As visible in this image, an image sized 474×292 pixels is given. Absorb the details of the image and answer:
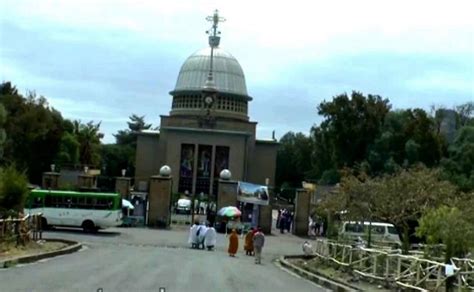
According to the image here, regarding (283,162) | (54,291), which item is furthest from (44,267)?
(283,162)

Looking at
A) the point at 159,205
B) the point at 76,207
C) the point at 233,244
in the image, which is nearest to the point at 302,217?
the point at 159,205

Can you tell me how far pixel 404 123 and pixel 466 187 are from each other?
16.2m

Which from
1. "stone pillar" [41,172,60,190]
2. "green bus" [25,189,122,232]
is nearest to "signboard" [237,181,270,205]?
"green bus" [25,189,122,232]

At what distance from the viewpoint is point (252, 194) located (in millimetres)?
54062

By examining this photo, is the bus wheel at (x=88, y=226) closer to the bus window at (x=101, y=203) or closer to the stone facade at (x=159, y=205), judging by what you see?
the bus window at (x=101, y=203)

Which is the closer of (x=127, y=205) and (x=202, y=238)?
(x=202, y=238)

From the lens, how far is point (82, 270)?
2022 centimetres

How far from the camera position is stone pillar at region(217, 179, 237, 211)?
5394cm

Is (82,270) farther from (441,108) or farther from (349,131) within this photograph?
(441,108)

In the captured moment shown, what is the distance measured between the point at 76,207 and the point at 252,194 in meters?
13.6

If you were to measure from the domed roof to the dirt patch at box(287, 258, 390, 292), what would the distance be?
59661 mm

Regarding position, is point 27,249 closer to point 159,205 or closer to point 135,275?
point 135,275

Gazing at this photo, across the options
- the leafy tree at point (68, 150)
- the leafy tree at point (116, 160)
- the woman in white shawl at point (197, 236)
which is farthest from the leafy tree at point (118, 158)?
the woman in white shawl at point (197, 236)

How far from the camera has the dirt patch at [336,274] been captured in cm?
2052
